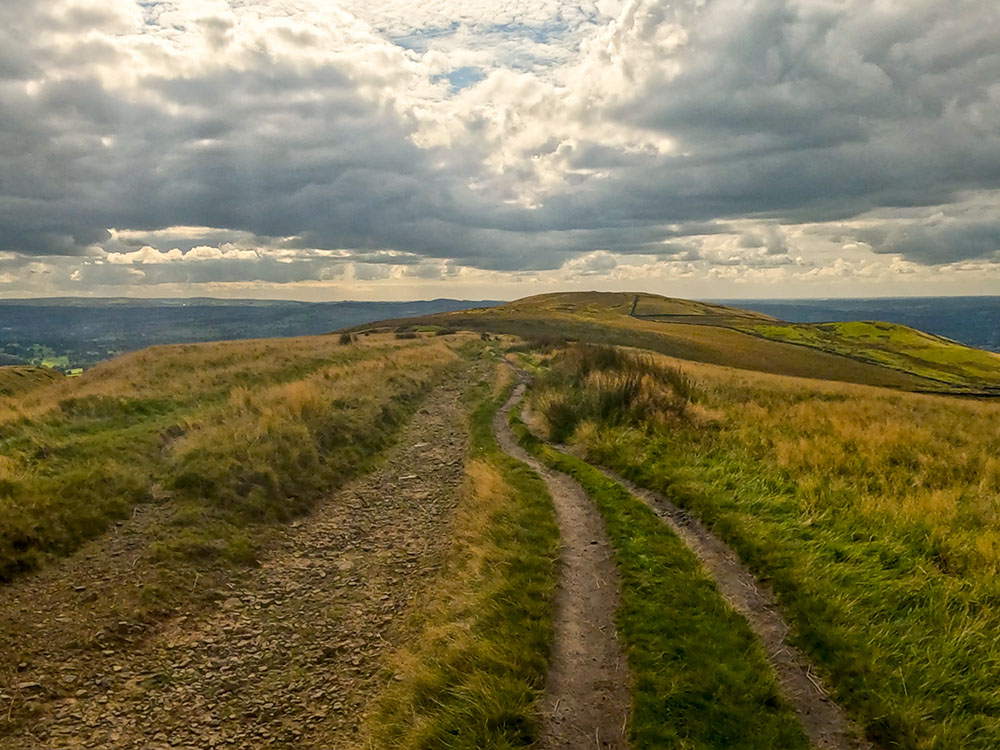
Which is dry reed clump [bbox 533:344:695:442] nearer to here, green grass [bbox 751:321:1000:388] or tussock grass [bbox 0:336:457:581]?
tussock grass [bbox 0:336:457:581]

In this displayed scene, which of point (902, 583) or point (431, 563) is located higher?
point (902, 583)

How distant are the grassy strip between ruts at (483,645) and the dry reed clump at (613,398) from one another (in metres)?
7.50

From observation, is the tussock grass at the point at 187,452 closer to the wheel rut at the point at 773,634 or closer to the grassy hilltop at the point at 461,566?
the grassy hilltop at the point at 461,566

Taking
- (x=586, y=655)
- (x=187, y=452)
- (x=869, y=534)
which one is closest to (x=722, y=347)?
(x=869, y=534)

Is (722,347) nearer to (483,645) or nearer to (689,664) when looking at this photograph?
(689,664)

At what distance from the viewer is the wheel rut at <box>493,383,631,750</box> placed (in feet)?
20.8

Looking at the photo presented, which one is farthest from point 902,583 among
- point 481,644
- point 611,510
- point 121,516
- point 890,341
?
point 890,341

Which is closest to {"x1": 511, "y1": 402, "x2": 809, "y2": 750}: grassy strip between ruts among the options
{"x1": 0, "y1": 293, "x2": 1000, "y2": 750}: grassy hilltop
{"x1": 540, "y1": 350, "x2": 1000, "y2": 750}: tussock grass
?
{"x1": 0, "y1": 293, "x2": 1000, "y2": 750}: grassy hilltop

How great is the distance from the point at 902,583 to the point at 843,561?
913mm

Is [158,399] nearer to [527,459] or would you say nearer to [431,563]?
[527,459]

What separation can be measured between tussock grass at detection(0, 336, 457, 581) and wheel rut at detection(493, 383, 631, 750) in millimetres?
6497

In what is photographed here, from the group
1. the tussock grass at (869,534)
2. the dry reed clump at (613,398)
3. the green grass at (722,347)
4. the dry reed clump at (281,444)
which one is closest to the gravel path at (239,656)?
the dry reed clump at (281,444)

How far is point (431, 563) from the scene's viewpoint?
11.8 metres

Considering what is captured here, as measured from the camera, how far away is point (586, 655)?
7.61 m
